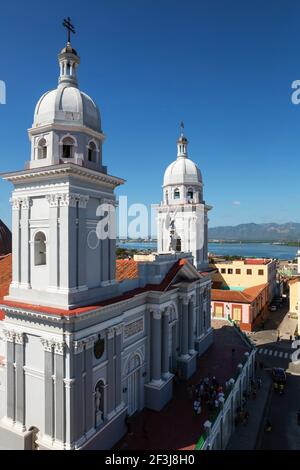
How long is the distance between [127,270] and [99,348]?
5882mm

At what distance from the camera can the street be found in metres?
18.9

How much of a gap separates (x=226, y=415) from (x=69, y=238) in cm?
1420

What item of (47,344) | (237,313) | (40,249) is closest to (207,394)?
(47,344)

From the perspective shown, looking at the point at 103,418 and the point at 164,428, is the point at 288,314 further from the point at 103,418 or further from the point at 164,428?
the point at 103,418

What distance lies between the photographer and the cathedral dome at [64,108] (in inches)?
532

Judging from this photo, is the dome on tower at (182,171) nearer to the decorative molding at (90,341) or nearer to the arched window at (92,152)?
the arched window at (92,152)

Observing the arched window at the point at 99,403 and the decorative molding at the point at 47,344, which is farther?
the arched window at the point at 99,403

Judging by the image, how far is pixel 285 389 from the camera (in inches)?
989

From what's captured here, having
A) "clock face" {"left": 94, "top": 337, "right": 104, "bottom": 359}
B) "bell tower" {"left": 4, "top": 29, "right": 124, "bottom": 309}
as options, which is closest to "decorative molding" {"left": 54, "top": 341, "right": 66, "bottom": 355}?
"bell tower" {"left": 4, "top": 29, "right": 124, "bottom": 309}

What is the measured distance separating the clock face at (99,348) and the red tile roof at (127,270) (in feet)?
14.2

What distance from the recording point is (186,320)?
74.4ft

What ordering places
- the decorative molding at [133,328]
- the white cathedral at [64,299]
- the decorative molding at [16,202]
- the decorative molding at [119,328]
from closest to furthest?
the white cathedral at [64,299] < the decorative molding at [16,202] < the decorative molding at [119,328] < the decorative molding at [133,328]

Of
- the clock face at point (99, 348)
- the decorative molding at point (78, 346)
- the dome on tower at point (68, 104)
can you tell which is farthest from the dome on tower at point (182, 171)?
the decorative molding at point (78, 346)

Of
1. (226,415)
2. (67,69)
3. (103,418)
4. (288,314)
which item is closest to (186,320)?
(226,415)
